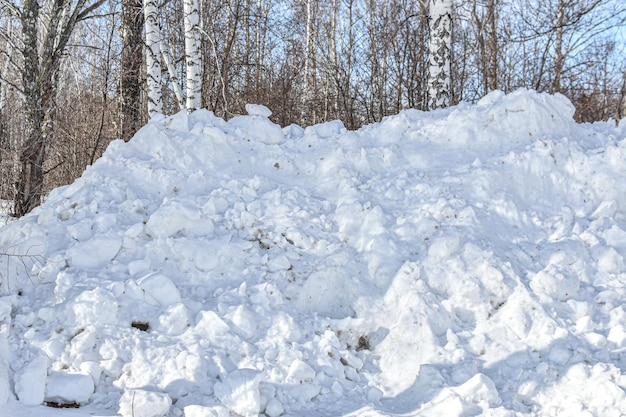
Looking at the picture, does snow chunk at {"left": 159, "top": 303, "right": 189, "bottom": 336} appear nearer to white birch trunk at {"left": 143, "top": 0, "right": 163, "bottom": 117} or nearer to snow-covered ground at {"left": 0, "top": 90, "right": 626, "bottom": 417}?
snow-covered ground at {"left": 0, "top": 90, "right": 626, "bottom": 417}

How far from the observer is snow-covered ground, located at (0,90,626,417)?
316 centimetres

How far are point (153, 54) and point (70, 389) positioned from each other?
17.0 ft

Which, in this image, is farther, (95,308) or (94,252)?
(94,252)

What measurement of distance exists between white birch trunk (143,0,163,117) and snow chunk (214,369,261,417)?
4740mm

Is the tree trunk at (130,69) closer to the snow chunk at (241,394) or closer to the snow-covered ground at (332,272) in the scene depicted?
the snow-covered ground at (332,272)

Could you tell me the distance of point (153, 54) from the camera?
712 centimetres

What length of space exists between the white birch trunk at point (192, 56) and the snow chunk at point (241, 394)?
15.3ft

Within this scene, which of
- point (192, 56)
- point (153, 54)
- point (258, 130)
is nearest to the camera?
point (258, 130)

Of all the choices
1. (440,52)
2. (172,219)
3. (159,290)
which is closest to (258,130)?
(172,219)

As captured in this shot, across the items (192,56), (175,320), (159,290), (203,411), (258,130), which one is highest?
(192,56)

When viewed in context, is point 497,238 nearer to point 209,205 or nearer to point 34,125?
point 209,205

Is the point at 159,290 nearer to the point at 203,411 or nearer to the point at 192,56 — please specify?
the point at 203,411

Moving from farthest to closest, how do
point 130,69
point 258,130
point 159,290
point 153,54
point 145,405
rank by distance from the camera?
point 130,69 < point 153,54 < point 258,130 < point 159,290 < point 145,405

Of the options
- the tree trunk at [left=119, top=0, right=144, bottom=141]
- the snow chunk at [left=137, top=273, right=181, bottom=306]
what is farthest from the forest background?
the snow chunk at [left=137, top=273, right=181, bottom=306]
